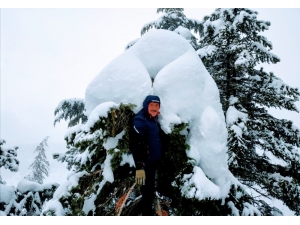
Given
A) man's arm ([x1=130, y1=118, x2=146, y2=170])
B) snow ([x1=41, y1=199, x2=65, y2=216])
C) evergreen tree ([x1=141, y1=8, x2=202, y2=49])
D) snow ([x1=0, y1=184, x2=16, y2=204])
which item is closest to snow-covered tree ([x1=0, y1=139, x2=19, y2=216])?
snow ([x1=0, y1=184, x2=16, y2=204])

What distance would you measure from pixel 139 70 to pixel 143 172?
6.10 ft

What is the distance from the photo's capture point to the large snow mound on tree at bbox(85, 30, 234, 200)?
13.0 ft

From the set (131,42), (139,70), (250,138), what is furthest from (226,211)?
(131,42)

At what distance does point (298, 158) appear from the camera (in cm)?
738

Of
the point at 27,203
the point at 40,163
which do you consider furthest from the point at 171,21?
the point at 40,163

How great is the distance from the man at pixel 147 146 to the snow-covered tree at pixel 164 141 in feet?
0.55

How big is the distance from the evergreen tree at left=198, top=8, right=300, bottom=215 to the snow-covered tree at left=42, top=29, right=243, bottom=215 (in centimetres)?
308

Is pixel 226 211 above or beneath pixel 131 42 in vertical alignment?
beneath

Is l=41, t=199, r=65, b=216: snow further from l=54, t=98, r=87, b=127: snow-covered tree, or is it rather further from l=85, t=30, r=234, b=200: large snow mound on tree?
l=54, t=98, r=87, b=127: snow-covered tree

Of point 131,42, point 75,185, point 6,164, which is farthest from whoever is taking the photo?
point 131,42

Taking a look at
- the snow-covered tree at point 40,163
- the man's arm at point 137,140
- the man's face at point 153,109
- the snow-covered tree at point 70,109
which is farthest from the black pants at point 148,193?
the snow-covered tree at point 40,163

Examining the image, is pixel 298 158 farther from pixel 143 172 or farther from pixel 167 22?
pixel 167 22

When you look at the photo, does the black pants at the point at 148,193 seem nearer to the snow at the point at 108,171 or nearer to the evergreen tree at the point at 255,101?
the snow at the point at 108,171

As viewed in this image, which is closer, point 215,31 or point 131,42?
point 215,31
